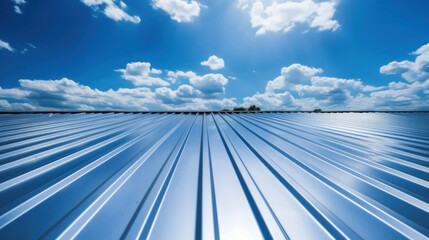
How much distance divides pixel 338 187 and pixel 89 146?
136 inches

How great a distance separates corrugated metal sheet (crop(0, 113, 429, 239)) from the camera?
969mm

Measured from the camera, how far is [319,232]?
38.3 inches

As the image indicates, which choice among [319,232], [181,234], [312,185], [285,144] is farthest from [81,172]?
[285,144]

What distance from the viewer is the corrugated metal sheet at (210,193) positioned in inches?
38.2

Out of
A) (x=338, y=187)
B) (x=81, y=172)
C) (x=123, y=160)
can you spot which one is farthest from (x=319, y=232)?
(x=81, y=172)

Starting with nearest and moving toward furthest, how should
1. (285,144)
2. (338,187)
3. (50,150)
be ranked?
(338,187) → (50,150) → (285,144)

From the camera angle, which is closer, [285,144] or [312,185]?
[312,185]

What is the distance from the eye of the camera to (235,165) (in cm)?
184

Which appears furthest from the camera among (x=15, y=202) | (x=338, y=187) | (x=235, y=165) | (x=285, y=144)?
(x=285, y=144)

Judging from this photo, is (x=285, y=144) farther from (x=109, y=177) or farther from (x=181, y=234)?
(x=109, y=177)

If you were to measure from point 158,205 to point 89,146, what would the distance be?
6.77ft

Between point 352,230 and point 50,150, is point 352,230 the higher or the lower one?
the lower one

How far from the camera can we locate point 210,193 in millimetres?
1316

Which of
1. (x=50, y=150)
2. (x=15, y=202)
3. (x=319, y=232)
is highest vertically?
(x=50, y=150)
